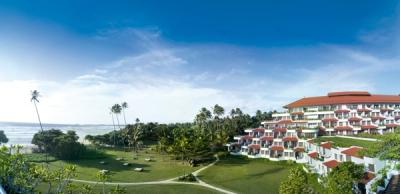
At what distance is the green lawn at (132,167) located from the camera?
64.8m

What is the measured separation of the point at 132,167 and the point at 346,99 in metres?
61.5

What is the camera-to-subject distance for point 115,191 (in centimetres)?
2411

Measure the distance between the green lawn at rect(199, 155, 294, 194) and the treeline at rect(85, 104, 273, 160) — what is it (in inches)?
298

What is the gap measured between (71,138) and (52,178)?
225 feet

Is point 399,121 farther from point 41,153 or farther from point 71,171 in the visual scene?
point 41,153

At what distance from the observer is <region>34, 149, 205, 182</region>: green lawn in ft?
212

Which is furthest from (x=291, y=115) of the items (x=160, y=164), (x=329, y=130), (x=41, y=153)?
(x=41, y=153)

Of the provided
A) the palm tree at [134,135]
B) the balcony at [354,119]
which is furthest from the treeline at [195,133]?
the balcony at [354,119]

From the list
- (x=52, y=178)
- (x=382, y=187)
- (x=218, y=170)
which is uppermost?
(x=52, y=178)

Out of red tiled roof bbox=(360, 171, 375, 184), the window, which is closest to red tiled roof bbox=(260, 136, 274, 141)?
the window

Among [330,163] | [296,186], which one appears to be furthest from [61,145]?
[296,186]

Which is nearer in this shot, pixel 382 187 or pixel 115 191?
pixel 115 191

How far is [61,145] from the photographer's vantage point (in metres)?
84.3

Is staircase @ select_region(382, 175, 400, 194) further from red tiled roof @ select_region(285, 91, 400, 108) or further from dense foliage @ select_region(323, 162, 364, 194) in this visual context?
red tiled roof @ select_region(285, 91, 400, 108)
